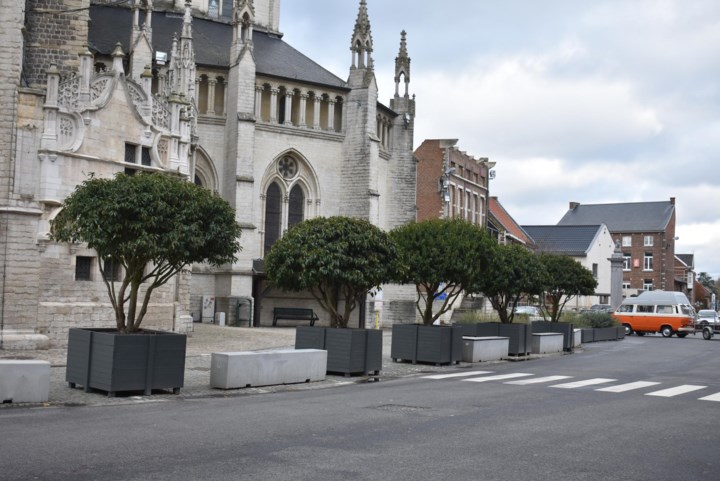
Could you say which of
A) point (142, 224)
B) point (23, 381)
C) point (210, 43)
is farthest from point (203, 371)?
point (210, 43)

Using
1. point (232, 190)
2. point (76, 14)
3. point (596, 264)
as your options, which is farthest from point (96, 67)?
point (596, 264)

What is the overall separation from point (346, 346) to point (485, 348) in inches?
262

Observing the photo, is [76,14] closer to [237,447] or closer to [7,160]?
[7,160]

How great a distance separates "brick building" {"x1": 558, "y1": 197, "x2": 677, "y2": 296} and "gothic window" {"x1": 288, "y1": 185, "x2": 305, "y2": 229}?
56.4 metres

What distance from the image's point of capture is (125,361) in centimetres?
1336

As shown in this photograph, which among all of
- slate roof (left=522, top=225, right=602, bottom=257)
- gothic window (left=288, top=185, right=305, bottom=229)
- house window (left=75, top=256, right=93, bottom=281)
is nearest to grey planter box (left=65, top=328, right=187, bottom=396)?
house window (left=75, top=256, right=93, bottom=281)

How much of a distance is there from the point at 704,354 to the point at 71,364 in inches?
930

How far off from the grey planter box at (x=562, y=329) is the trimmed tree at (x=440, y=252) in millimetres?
8121

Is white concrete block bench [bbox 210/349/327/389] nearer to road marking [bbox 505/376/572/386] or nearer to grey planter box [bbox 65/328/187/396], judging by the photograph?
grey planter box [bbox 65/328/187/396]

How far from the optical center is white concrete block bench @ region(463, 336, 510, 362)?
22672 millimetres

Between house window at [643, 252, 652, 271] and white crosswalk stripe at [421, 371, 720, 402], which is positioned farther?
house window at [643, 252, 652, 271]

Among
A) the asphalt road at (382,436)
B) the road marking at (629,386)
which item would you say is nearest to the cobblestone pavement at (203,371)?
the asphalt road at (382,436)

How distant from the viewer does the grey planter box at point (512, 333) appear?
2553 cm

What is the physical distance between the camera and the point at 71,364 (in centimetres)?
1407
